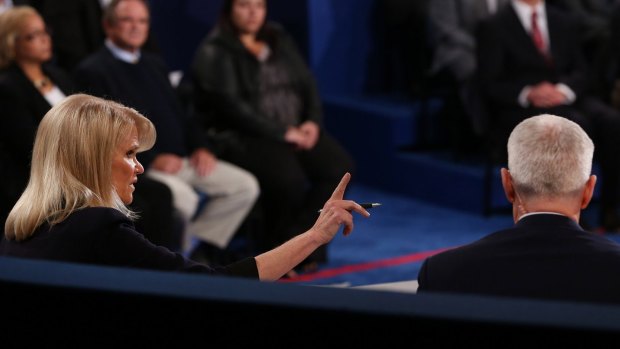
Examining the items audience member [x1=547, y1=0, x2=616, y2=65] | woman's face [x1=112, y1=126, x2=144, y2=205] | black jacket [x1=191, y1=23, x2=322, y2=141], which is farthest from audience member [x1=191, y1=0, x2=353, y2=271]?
woman's face [x1=112, y1=126, x2=144, y2=205]

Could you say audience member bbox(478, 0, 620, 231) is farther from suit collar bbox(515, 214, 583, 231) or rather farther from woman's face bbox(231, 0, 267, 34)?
suit collar bbox(515, 214, 583, 231)

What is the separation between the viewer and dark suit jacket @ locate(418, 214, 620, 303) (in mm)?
2051

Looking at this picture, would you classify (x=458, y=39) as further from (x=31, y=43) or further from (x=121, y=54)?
(x=31, y=43)

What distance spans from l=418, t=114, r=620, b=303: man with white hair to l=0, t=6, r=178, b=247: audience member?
103 inches

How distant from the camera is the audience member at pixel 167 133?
5129 mm

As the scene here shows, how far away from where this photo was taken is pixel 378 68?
24.2 feet

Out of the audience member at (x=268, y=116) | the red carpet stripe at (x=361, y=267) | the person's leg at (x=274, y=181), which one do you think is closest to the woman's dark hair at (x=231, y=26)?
the audience member at (x=268, y=116)

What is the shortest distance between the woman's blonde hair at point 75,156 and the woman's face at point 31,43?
235 cm

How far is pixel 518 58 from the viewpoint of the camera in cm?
623

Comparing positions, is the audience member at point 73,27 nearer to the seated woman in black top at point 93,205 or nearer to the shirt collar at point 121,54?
the shirt collar at point 121,54

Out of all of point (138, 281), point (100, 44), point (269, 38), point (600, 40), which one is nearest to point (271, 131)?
point (269, 38)

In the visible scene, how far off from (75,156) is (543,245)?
3.42 ft

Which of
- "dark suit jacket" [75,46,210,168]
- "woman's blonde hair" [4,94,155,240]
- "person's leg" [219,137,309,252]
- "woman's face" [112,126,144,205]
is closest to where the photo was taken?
"woman's blonde hair" [4,94,155,240]

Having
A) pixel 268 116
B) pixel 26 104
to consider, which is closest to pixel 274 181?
pixel 268 116
